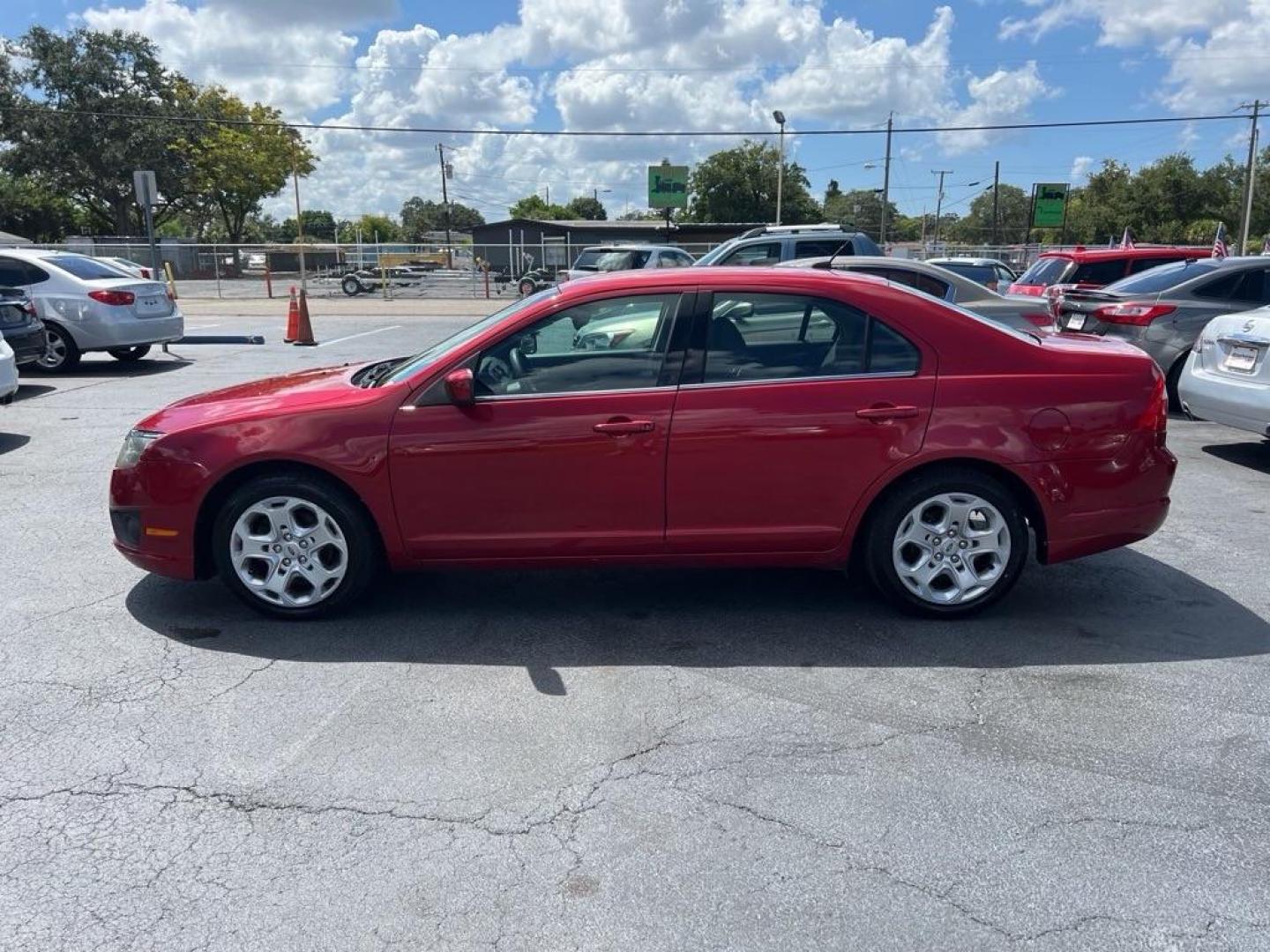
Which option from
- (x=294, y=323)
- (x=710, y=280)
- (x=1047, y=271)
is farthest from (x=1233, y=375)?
(x=294, y=323)

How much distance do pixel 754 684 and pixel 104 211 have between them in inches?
2603

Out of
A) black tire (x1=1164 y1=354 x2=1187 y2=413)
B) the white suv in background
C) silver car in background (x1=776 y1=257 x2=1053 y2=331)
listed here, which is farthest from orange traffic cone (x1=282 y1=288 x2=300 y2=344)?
black tire (x1=1164 y1=354 x2=1187 y2=413)

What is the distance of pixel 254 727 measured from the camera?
3732mm

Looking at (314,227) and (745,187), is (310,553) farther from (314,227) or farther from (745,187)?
(314,227)

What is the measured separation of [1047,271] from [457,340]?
12233mm

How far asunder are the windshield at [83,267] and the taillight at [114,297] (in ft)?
1.68

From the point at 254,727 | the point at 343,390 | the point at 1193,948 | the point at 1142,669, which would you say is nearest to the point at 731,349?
the point at 343,390

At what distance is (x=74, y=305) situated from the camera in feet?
41.2

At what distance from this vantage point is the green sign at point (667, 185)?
5972 cm

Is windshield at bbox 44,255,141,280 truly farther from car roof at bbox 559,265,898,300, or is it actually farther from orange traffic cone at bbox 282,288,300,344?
car roof at bbox 559,265,898,300

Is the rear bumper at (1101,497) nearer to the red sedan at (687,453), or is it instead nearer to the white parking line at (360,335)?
the red sedan at (687,453)

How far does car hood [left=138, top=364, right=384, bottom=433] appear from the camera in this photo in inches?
178

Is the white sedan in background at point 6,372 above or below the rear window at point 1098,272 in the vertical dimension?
below

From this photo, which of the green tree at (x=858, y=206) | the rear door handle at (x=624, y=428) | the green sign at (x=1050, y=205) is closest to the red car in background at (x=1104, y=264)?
the rear door handle at (x=624, y=428)
